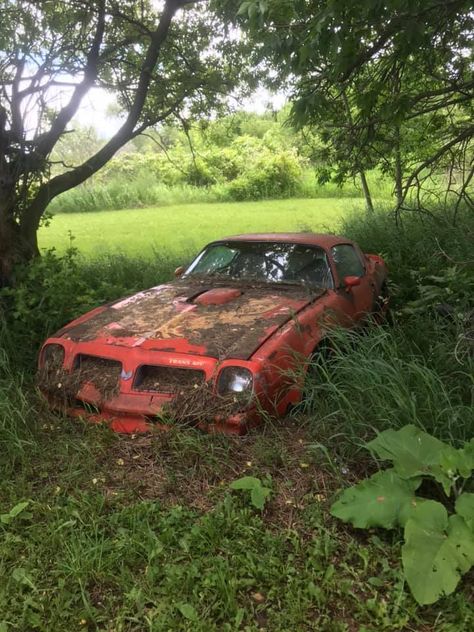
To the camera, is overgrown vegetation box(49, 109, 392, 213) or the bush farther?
overgrown vegetation box(49, 109, 392, 213)

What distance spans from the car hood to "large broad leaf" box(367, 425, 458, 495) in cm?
103

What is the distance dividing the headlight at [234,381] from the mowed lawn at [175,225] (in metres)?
6.91

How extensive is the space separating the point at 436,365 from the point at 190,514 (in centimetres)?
199

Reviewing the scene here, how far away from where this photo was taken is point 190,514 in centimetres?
258

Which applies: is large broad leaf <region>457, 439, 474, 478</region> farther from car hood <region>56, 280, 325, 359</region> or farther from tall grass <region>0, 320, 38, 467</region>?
tall grass <region>0, 320, 38, 467</region>

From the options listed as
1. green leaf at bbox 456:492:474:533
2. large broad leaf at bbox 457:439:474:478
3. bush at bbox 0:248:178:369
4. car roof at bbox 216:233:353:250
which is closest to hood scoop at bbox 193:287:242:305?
car roof at bbox 216:233:353:250

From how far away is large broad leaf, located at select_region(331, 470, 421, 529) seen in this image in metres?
2.28

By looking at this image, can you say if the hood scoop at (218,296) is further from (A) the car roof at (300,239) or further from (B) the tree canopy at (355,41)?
(B) the tree canopy at (355,41)

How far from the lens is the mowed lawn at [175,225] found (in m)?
11.9

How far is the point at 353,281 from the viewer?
453cm

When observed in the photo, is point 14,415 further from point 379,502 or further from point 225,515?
point 379,502

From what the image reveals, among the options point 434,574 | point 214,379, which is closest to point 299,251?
point 214,379

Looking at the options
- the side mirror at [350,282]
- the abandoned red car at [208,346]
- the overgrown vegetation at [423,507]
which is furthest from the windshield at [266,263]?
the overgrown vegetation at [423,507]

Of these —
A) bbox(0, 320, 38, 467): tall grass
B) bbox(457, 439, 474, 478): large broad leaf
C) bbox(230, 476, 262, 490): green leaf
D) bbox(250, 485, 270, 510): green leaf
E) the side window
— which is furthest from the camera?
the side window
